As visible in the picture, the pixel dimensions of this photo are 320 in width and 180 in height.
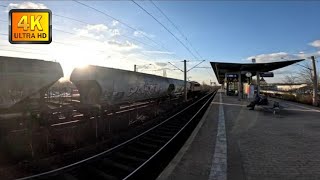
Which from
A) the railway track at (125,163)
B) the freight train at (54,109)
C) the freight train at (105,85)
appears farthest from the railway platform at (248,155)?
the freight train at (105,85)

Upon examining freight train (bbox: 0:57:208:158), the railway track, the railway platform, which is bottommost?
the railway track

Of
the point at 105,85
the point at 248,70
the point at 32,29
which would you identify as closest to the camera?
the point at 32,29

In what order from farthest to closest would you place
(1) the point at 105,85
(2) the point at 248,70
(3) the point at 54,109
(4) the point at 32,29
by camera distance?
(2) the point at 248,70
(1) the point at 105,85
(3) the point at 54,109
(4) the point at 32,29

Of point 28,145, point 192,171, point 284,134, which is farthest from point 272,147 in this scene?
point 28,145

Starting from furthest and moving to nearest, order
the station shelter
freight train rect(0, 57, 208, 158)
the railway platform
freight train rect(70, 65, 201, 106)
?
1. the station shelter
2. freight train rect(70, 65, 201, 106)
3. freight train rect(0, 57, 208, 158)
4. the railway platform

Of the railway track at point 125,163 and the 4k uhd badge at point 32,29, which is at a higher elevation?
the 4k uhd badge at point 32,29

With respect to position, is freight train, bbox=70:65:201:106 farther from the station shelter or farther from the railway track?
the station shelter

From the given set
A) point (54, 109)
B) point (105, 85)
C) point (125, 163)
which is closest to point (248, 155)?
point (125, 163)

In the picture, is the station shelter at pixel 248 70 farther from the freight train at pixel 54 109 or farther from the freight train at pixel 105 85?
the freight train at pixel 54 109

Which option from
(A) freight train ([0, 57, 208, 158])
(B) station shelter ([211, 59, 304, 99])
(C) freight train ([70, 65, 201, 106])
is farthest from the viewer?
(B) station shelter ([211, 59, 304, 99])

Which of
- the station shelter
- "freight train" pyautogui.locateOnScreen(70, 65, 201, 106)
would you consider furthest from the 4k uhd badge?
the station shelter

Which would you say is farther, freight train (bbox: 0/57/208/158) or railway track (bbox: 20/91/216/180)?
freight train (bbox: 0/57/208/158)

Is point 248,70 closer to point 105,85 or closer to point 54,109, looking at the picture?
point 105,85

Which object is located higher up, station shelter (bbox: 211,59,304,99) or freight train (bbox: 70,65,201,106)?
station shelter (bbox: 211,59,304,99)
